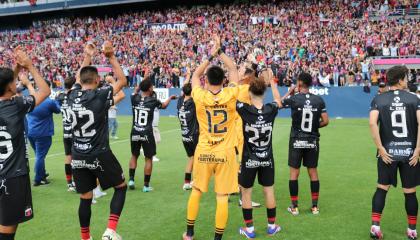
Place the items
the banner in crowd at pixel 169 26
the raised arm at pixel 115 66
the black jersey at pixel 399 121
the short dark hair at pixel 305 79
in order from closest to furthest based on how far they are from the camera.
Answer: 1. the raised arm at pixel 115 66
2. the black jersey at pixel 399 121
3. the short dark hair at pixel 305 79
4. the banner in crowd at pixel 169 26

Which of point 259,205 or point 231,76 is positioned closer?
point 231,76

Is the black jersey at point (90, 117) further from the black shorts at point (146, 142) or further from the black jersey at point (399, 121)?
the black jersey at point (399, 121)

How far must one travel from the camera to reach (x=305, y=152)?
771 cm

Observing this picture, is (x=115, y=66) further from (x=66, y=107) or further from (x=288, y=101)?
(x=288, y=101)

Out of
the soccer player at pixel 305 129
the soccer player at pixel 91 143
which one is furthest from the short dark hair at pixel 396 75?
the soccer player at pixel 91 143

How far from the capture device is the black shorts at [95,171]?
614 cm

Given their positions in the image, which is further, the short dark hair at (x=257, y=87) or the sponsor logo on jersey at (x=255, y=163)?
the sponsor logo on jersey at (x=255, y=163)

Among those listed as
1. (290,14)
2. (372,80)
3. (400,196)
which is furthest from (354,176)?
(290,14)

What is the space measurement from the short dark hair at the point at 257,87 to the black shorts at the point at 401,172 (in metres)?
1.92

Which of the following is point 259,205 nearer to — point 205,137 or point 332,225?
point 332,225

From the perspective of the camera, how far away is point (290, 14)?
36969 millimetres

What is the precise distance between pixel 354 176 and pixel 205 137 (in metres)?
5.75

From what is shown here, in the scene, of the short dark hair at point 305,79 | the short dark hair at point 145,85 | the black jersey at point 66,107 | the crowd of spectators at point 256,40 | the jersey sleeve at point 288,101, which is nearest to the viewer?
the black jersey at point 66,107

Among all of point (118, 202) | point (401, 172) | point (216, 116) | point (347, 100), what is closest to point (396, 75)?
point (401, 172)
